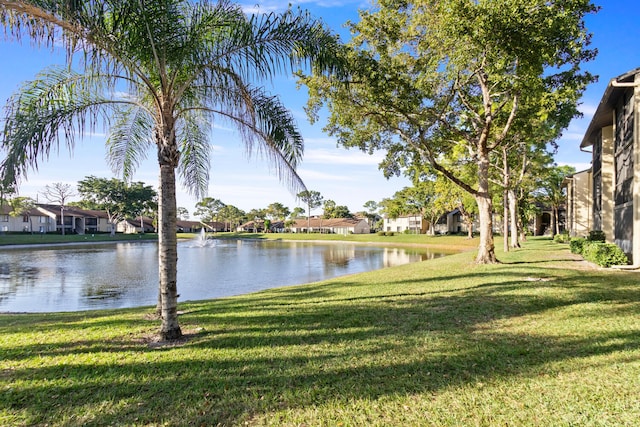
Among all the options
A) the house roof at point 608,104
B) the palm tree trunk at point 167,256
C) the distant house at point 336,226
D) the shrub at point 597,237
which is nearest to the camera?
the palm tree trunk at point 167,256

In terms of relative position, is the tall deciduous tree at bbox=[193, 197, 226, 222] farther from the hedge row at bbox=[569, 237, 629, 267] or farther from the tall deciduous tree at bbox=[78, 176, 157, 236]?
the hedge row at bbox=[569, 237, 629, 267]

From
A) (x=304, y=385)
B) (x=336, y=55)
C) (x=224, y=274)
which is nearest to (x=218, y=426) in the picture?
(x=304, y=385)

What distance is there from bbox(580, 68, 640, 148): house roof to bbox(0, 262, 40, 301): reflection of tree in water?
20003mm

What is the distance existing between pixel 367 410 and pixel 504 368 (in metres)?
1.70

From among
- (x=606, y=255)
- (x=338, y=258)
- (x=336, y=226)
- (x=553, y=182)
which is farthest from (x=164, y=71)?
(x=336, y=226)

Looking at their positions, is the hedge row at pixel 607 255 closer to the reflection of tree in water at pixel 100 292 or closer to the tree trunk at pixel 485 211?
the tree trunk at pixel 485 211

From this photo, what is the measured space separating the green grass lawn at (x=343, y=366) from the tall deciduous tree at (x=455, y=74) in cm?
451

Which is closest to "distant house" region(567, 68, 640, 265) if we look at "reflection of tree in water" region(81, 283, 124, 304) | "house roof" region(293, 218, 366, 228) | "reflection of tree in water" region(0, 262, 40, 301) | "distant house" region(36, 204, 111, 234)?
"reflection of tree in water" region(81, 283, 124, 304)

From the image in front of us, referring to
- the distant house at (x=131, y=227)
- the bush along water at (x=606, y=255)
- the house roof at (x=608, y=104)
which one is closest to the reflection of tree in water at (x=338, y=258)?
the bush along water at (x=606, y=255)

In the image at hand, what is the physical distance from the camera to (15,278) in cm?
1627

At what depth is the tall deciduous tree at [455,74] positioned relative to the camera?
8016 mm

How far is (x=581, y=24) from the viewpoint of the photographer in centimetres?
914

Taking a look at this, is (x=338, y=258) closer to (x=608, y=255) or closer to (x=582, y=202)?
(x=582, y=202)

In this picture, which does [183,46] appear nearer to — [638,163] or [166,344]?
[166,344]
